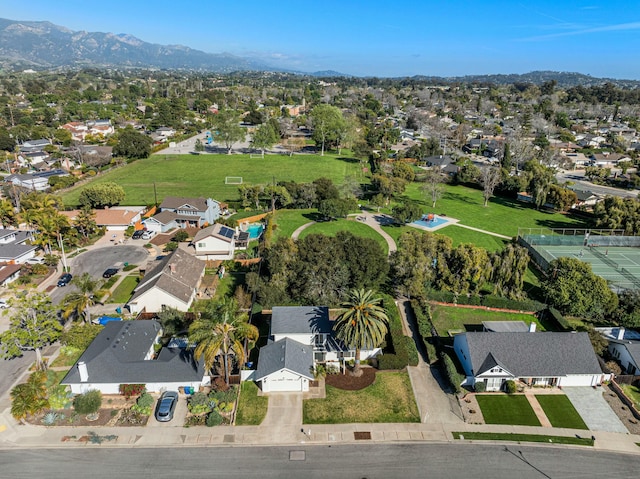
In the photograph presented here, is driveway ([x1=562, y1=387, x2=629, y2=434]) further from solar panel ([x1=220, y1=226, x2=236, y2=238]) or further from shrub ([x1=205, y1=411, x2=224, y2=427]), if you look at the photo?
solar panel ([x1=220, y1=226, x2=236, y2=238])

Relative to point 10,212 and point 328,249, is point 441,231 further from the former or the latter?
point 10,212

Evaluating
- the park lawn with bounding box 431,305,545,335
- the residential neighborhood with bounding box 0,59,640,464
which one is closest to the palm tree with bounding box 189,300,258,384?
the residential neighborhood with bounding box 0,59,640,464

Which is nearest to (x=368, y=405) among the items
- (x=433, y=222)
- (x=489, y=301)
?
(x=489, y=301)

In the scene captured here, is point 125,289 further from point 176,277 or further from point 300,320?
point 300,320

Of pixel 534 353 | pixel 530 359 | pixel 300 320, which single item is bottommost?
pixel 300 320

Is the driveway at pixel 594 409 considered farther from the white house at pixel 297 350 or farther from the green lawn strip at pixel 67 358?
the green lawn strip at pixel 67 358
